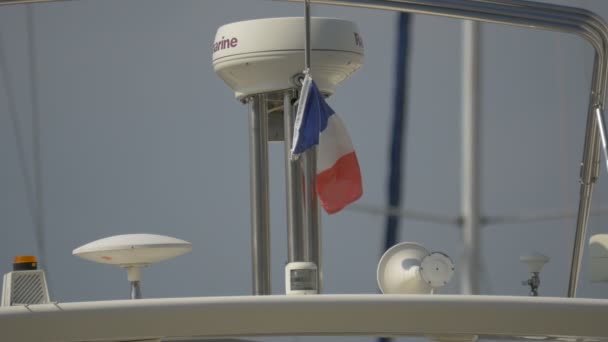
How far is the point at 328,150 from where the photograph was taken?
3.50m

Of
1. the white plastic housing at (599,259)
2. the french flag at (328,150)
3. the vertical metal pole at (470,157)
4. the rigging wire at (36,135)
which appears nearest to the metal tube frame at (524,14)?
the french flag at (328,150)

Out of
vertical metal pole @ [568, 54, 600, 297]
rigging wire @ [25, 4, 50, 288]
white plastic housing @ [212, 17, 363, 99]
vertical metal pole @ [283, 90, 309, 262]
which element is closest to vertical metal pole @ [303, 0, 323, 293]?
vertical metal pole @ [283, 90, 309, 262]

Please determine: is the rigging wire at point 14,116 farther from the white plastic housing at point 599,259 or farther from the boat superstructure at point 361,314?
the boat superstructure at point 361,314

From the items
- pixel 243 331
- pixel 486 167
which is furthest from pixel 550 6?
pixel 486 167

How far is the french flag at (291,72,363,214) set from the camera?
343cm

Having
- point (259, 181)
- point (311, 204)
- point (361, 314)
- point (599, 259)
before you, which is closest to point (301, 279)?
point (361, 314)

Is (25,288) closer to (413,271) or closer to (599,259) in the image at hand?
(413,271)

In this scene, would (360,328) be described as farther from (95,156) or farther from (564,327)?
Answer: (95,156)

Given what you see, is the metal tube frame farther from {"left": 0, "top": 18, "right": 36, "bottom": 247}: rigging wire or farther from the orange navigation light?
{"left": 0, "top": 18, "right": 36, "bottom": 247}: rigging wire

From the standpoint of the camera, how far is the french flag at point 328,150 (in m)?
3.43

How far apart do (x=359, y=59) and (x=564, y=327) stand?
1242mm

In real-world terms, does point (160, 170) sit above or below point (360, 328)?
above

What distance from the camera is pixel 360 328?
286cm

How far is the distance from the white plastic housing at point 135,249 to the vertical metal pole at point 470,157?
4.36 meters
